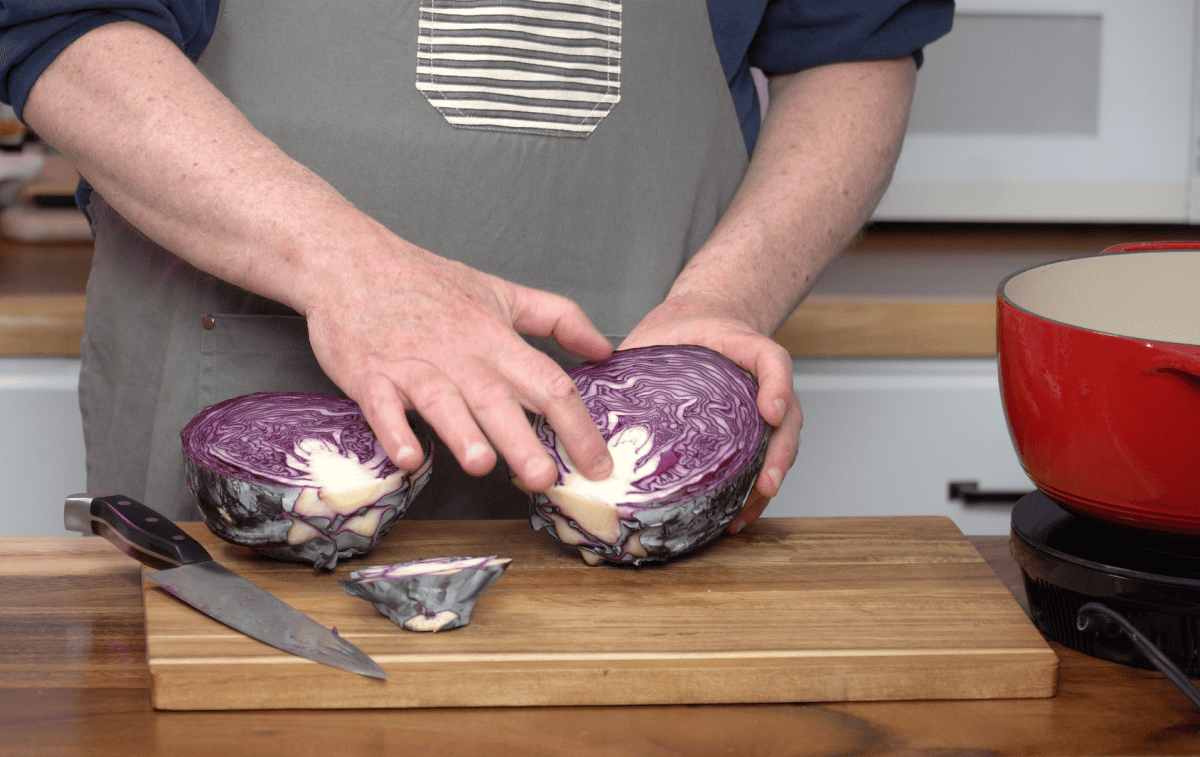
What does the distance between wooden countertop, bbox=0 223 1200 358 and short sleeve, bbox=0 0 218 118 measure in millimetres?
648

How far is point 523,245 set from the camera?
4.03 feet

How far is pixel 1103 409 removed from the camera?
70 cm

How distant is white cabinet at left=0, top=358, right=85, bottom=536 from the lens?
161cm

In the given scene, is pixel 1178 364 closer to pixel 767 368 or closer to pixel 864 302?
pixel 767 368

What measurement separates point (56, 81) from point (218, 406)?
33cm

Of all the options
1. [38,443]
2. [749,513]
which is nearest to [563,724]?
[749,513]

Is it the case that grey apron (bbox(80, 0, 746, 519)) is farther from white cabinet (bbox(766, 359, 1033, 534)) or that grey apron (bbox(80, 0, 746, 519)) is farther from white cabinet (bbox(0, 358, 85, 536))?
white cabinet (bbox(766, 359, 1033, 534))

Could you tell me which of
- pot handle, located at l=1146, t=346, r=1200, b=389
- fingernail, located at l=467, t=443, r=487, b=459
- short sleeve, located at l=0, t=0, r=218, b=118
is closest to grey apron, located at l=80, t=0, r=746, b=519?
short sleeve, located at l=0, t=0, r=218, b=118

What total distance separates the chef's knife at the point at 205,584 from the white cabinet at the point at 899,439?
1037 mm

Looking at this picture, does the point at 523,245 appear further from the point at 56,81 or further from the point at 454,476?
the point at 56,81

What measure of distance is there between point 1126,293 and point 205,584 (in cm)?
73

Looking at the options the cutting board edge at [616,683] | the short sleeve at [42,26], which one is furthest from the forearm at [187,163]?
the cutting board edge at [616,683]

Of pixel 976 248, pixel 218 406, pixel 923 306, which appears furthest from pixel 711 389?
pixel 976 248

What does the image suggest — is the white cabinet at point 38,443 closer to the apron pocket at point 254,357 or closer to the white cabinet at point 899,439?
the apron pocket at point 254,357
